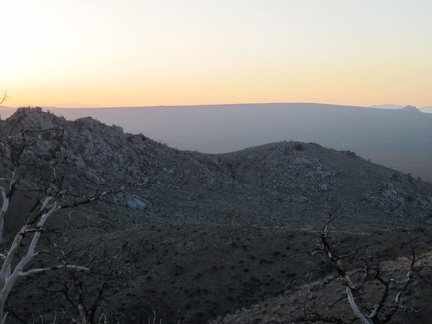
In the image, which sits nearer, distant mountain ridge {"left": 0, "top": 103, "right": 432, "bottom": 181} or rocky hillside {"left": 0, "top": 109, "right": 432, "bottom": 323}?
rocky hillside {"left": 0, "top": 109, "right": 432, "bottom": 323}

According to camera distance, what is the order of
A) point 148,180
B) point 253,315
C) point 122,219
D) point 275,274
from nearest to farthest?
point 253,315 < point 275,274 < point 122,219 < point 148,180

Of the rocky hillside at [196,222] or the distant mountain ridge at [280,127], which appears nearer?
the rocky hillside at [196,222]

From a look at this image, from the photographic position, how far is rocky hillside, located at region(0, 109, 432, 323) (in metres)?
15.6

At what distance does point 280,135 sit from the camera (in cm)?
14912

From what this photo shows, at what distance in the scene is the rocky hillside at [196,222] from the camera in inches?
614

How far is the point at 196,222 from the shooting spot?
29484 mm

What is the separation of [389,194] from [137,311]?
3181 cm

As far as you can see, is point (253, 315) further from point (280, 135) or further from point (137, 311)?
point (280, 135)

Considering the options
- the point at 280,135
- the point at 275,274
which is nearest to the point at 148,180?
the point at 275,274

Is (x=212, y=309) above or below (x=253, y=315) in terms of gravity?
below

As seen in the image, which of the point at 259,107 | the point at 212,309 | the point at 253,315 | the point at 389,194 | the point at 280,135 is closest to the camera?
the point at 253,315

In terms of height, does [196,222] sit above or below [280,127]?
below

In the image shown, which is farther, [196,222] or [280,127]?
[280,127]

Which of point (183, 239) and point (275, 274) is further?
point (183, 239)
